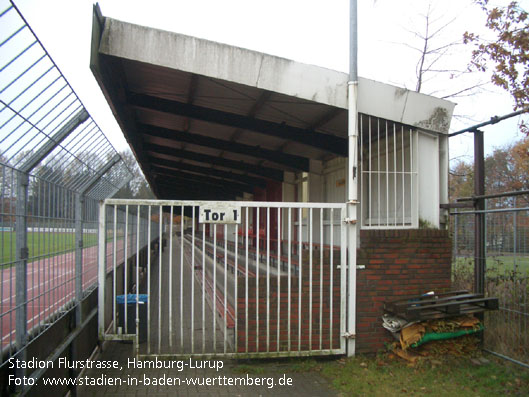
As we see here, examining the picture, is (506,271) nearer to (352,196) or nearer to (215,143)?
(352,196)

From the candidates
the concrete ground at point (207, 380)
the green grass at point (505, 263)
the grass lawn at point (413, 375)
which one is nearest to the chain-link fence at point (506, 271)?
the green grass at point (505, 263)

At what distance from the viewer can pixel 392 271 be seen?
6480mm

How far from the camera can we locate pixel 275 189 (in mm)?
15555

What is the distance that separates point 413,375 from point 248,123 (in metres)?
4.83

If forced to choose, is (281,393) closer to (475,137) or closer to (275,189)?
(475,137)

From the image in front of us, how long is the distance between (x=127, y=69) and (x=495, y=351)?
20.6 feet

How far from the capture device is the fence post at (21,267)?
343cm

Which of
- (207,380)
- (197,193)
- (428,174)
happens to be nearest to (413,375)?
(207,380)

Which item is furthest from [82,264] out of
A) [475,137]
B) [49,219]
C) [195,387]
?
[475,137]

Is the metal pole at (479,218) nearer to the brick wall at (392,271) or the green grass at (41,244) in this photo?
the brick wall at (392,271)

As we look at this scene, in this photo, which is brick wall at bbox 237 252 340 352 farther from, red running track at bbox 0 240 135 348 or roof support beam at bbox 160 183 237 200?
roof support beam at bbox 160 183 237 200

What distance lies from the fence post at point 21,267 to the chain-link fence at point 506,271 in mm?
5037

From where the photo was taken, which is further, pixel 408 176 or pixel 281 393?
pixel 408 176

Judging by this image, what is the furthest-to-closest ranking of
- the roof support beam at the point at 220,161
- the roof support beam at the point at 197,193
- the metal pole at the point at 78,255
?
the roof support beam at the point at 197,193 → the roof support beam at the point at 220,161 → the metal pole at the point at 78,255
